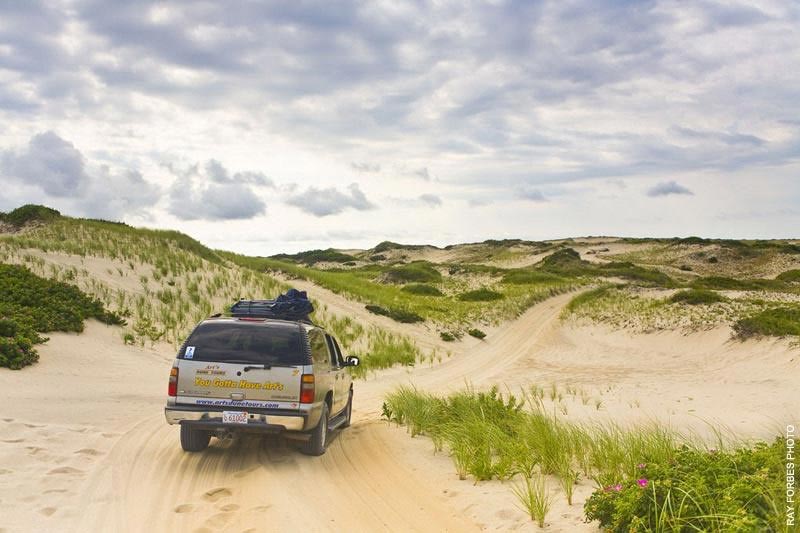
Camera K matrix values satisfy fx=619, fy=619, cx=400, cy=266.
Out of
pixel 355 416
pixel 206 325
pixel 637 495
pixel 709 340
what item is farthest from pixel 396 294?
pixel 637 495

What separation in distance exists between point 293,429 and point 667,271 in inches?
3127

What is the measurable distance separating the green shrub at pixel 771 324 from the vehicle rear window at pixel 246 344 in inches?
760

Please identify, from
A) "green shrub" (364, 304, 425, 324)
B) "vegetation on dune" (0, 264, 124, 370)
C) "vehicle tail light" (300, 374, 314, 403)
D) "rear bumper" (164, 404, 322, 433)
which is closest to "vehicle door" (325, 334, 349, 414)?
"vehicle tail light" (300, 374, 314, 403)

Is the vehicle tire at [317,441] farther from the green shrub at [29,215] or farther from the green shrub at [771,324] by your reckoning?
the green shrub at [29,215]

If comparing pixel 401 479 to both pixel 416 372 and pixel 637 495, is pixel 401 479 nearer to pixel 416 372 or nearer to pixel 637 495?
pixel 637 495

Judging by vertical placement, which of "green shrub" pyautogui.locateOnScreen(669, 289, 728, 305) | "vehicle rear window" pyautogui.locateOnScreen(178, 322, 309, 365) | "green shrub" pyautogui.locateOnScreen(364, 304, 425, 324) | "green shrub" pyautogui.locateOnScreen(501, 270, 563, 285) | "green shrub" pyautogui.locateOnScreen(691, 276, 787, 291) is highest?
"green shrub" pyautogui.locateOnScreen(501, 270, 563, 285)

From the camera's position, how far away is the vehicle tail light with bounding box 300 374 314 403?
326 inches

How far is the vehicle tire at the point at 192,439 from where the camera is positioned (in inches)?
346

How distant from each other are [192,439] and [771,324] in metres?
21.3

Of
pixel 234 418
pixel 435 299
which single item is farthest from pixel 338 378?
pixel 435 299

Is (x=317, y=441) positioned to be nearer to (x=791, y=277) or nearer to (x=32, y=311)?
(x=32, y=311)

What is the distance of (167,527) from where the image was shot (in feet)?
20.0

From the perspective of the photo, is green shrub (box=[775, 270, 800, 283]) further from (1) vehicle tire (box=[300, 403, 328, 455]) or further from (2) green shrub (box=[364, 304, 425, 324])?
(1) vehicle tire (box=[300, 403, 328, 455])

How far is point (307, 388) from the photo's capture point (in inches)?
328
